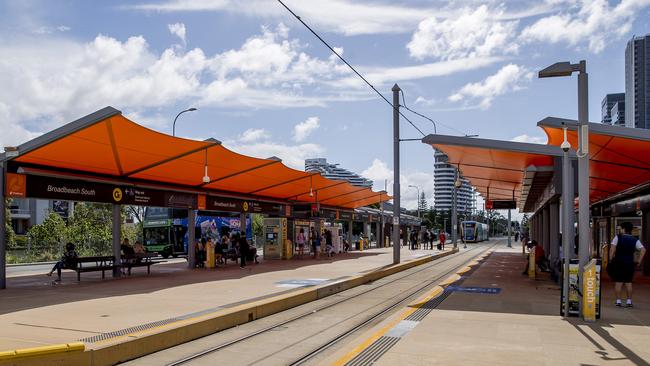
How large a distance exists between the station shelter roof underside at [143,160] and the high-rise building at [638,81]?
157424 mm

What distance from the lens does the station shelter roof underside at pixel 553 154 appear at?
1194cm

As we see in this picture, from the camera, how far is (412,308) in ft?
39.2

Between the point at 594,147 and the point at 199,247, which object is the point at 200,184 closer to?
the point at 199,247

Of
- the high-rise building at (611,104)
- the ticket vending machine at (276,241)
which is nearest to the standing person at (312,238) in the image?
the ticket vending machine at (276,241)

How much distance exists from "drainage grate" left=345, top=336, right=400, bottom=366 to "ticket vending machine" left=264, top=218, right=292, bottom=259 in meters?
20.9

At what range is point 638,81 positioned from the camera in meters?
173

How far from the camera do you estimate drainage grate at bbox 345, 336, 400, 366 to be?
23.9ft

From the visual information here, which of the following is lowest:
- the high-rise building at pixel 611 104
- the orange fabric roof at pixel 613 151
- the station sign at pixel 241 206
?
the station sign at pixel 241 206

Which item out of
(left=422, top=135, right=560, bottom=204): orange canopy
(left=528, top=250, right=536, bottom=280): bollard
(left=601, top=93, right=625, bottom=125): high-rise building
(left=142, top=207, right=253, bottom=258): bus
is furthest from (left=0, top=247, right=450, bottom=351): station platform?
(left=601, top=93, right=625, bottom=125): high-rise building

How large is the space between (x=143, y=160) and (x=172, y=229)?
66.3 ft

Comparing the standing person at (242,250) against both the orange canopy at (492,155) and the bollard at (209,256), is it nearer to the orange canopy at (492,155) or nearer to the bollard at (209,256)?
the bollard at (209,256)

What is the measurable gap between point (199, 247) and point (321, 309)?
1180cm

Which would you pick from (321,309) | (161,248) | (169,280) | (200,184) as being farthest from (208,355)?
(161,248)

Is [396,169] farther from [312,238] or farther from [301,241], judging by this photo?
[301,241]
